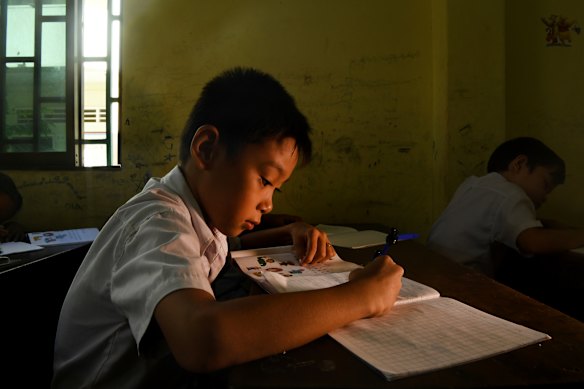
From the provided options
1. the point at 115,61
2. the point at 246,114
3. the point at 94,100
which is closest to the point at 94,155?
the point at 94,100

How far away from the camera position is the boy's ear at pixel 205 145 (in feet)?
2.71

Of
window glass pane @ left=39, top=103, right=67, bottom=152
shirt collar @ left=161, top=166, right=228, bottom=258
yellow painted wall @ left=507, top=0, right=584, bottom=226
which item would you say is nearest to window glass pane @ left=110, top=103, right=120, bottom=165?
window glass pane @ left=39, top=103, right=67, bottom=152

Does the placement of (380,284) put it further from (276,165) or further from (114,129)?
(114,129)

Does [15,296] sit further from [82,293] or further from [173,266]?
[173,266]

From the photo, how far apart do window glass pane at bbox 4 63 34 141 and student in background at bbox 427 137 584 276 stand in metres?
2.32

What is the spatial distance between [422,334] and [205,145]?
52cm

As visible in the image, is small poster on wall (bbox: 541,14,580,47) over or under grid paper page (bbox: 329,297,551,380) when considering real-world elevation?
over

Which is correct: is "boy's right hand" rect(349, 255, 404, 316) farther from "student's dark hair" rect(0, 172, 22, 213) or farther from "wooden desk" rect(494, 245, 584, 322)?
"student's dark hair" rect(0, 172, 22, 213)

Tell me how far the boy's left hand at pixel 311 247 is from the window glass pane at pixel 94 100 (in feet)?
5.68

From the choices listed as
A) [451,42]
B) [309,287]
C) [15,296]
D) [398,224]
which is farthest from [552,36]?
[15,296]

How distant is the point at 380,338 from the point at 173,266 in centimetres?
31

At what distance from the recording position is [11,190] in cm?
222

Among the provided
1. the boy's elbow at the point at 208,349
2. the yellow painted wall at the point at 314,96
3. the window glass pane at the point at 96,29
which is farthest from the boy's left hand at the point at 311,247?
the window glass pane at the point at 96,29

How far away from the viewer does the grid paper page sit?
536 mm
